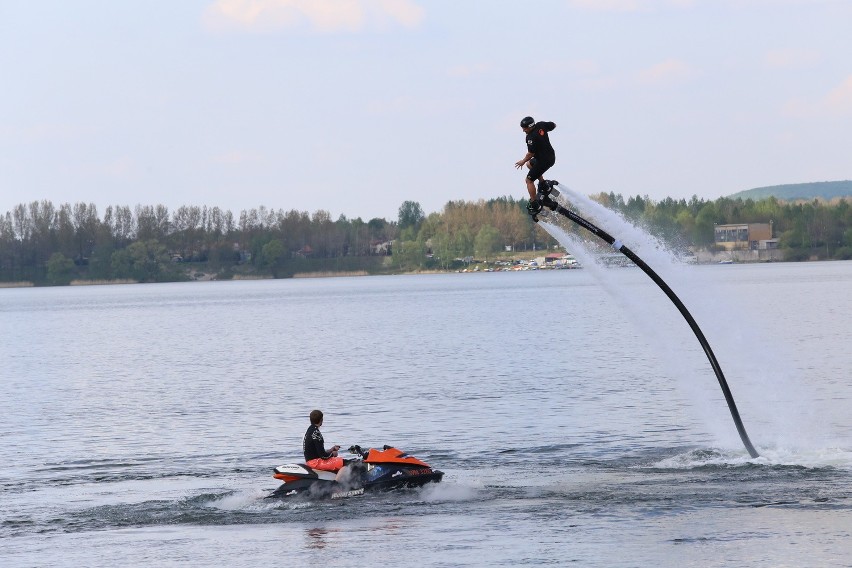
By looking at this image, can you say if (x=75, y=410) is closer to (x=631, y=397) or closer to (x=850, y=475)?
(x=631, y=397)

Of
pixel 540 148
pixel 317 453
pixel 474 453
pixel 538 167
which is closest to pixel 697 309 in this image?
pixel 474 453

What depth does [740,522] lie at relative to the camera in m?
28.1

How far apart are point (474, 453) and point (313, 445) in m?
9.29

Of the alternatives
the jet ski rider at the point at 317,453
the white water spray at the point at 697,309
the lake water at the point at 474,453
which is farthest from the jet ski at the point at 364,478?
the white water spray at the point at 697,309

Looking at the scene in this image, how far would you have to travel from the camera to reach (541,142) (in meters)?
26.8

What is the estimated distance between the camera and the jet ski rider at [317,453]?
31734mm

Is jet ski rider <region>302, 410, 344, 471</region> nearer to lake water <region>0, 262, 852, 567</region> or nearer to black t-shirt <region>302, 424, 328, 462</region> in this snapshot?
black t-shirt <region>302, 424, 328, 462</region>

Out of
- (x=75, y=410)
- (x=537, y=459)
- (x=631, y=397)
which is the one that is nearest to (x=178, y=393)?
(x=75, y=410)

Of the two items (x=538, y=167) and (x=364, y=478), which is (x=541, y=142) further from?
(x=364, y=478)

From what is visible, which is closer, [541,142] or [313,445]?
[541,142]

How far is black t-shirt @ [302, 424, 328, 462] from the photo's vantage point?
31.7 metres

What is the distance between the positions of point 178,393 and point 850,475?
4106cm

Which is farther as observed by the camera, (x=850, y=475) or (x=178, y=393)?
(x=178, y=393)

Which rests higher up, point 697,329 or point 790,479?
point 697,329
